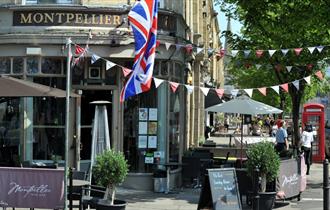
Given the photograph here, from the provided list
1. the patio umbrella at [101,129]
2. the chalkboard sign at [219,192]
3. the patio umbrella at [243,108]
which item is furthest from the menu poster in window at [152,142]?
the chalkboard sign at [219,192]

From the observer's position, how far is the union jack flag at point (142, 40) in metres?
11.2

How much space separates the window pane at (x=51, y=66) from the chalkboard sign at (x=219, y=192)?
19.5 ft

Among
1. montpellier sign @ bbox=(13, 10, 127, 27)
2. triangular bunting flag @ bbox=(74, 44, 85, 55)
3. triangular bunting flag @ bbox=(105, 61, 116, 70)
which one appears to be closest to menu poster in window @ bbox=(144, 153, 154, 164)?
Result: triangular bunting flag @ bbox=(105, 61, 116, 70)

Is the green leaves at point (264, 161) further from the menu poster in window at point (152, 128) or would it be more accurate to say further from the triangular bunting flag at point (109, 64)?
the triangular bunting flag at point (109, 64)

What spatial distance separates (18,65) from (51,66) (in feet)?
2.77

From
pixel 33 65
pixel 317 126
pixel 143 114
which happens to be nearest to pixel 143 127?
pixel 143 114

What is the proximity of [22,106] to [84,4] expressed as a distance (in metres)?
3.09

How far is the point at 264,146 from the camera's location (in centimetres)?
1183

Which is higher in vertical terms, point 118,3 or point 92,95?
point 118,3

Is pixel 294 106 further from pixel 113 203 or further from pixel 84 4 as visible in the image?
pixel 113 203

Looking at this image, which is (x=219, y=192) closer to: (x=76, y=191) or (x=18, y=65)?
(x=76, y=191)

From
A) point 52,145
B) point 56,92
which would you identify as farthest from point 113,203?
point 52,145

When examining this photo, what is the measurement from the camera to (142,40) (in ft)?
36.6

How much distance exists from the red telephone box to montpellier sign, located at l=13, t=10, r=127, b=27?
12.9m
